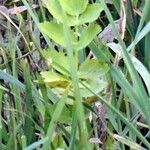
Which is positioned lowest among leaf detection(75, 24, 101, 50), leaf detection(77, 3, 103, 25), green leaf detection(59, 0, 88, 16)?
leaf detection(75, 24, 101, 50)

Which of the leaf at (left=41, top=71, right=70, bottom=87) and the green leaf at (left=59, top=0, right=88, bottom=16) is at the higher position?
the green leaf at (left=59, top=0, right=88, bottom=16)

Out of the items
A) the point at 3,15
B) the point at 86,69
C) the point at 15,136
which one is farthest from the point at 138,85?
the point at 3,15

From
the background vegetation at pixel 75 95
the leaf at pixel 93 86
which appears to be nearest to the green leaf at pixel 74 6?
the background vegetation at pixel 75 95

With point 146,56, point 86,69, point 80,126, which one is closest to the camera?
point 80,126

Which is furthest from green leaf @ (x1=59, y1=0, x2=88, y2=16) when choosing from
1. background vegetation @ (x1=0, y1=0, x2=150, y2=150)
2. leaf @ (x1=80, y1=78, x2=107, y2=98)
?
leaf @ (x1=80, y1=78, x2=107, y2=98)

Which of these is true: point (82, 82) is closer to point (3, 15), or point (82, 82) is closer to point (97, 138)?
point (97, 138)

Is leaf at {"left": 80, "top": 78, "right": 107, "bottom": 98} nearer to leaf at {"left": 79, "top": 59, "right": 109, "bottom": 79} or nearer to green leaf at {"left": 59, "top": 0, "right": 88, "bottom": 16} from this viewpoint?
leaf at {"left": 79, "top": 59, "right": 109, "bottom": 79}

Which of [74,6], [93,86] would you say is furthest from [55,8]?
[93,86]
